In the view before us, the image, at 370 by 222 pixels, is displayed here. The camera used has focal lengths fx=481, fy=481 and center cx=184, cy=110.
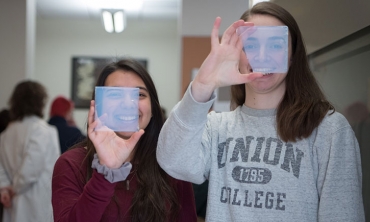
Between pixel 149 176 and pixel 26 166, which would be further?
pixel 26 166

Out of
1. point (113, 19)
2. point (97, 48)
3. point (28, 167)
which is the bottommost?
point (28, 167)

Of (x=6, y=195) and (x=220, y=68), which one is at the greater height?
(x=220, y=68)

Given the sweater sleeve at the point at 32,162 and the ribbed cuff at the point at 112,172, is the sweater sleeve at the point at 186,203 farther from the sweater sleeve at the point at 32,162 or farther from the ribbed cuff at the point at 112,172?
the sweater sleeve at the point at 32,162

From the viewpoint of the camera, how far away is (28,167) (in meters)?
3.51

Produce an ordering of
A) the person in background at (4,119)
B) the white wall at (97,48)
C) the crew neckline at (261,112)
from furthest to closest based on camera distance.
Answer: the white wall at (97,48) → the person in background at (4,119) → the crew neckline at (261,112)

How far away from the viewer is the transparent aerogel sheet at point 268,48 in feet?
4.53

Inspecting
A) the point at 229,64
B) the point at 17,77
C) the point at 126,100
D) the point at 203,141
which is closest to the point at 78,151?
the point at 126,100

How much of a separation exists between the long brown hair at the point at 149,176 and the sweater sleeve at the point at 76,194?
0.06 m

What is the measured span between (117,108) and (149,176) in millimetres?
331

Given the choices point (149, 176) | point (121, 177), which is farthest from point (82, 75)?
point (121, 177)

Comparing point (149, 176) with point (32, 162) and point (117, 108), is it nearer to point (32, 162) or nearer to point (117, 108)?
Answer: point (117, 108)

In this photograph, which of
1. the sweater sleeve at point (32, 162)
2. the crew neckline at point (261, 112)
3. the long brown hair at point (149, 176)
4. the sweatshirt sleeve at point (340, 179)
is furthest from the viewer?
the sweater sleeve at point (32, 162)

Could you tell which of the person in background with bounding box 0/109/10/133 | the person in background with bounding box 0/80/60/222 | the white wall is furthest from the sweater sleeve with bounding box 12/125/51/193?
the white wall

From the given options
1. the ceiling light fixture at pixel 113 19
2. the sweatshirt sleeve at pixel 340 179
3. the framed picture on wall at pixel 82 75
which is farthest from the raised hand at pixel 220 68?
the framed picture on wall at pixel 82 75
